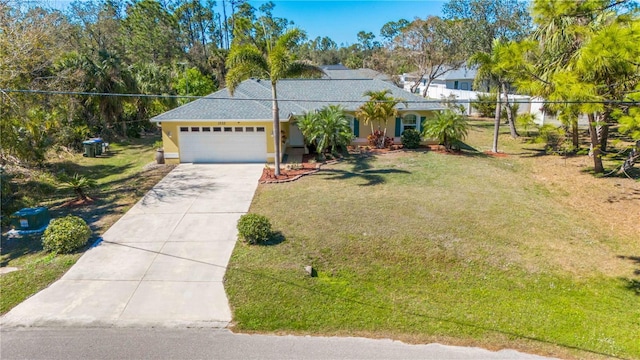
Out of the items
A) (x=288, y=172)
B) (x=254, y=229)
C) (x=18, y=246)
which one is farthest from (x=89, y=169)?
(x=254, y=229)

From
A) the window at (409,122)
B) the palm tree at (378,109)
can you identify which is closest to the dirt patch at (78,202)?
the palm tree at (378,109)

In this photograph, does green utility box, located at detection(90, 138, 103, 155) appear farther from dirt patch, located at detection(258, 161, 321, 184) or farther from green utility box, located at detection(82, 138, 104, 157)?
dirt patch, located at detection(258, 161, 321, 184)

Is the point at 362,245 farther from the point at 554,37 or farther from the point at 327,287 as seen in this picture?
the point at 554,37

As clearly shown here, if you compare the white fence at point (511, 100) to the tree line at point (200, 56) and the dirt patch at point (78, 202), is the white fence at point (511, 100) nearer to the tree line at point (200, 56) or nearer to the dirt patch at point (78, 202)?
the tree line at point (200, 56)

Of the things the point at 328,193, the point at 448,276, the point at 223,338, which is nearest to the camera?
the point at 223,338

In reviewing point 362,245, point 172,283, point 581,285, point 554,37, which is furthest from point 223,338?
point 554,37

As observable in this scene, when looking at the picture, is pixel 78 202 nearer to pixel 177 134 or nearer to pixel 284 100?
pixel 177 134
